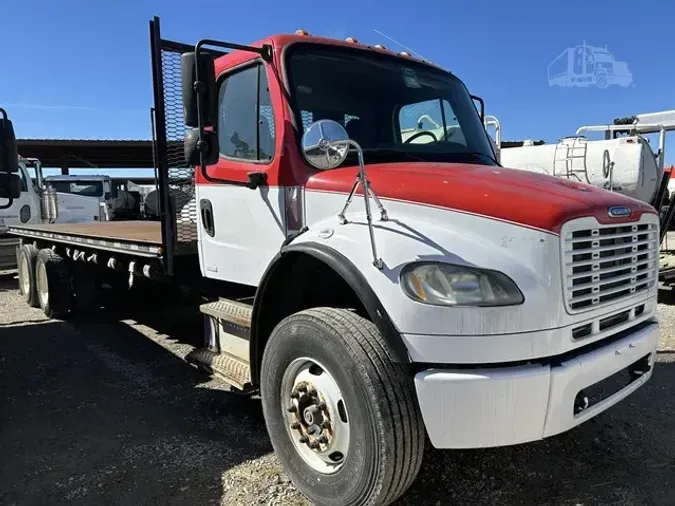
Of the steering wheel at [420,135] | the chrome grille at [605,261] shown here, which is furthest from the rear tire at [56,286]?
the chrome grille at [605,261]

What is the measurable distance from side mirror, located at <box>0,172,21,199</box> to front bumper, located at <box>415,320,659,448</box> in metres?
3.76

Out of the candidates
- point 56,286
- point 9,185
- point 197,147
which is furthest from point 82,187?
point 197,147

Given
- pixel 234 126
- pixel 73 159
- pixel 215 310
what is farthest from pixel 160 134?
pixel 73 159

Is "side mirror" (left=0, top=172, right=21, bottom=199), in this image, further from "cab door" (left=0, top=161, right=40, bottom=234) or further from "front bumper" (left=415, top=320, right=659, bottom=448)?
"cab door" (left=0, top=161, right=40, bottom=234)

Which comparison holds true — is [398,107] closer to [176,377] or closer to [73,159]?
[176,377]

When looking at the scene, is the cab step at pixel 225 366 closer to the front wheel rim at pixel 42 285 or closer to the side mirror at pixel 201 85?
the side mirror at pixel 201 85

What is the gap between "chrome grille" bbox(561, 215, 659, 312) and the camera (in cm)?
235

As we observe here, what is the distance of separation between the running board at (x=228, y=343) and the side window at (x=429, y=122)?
161 centimetres

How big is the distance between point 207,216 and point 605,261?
265cm

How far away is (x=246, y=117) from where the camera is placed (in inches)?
140

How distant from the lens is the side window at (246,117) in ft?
11.1

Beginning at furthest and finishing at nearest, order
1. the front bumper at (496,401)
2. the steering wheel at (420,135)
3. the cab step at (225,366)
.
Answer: the steering wheel at (420,135) → the cab step at (225,366) → the front bumper at (496,401)

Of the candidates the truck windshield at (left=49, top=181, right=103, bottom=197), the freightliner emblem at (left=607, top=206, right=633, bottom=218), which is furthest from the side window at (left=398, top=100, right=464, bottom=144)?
the truck windshield at (left=49, top=181, right=103, bottom=197)

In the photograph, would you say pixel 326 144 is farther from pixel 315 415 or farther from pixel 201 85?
pixel 315 415
